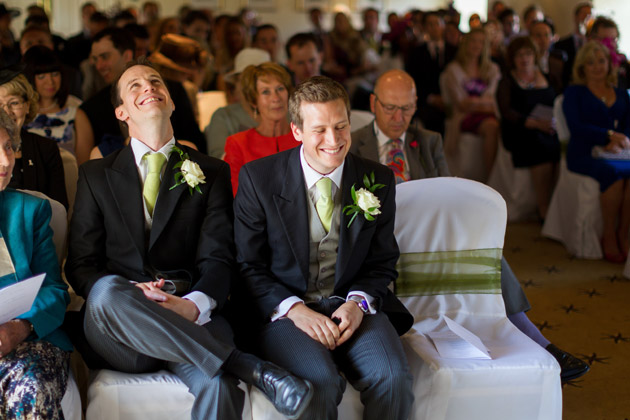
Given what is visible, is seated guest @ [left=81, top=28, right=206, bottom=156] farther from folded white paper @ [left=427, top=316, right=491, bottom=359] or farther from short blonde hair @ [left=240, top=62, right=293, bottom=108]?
folded white paper @ [left=427, top=316, right=491, bottom=359]

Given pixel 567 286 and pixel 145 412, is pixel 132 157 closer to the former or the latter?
pixel 145 412

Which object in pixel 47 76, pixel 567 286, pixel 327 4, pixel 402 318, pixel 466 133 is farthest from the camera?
pixel 327 4

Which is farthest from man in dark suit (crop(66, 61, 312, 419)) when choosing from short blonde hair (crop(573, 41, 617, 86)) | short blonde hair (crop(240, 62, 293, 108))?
short blonde hair (crop(573, 41, 617, 86))

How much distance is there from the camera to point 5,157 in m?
2.43

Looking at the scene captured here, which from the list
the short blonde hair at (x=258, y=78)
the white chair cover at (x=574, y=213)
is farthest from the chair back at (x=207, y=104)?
the white chair cover at (x=574, y=213)

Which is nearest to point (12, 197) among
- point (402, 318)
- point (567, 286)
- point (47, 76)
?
point (402, 318)

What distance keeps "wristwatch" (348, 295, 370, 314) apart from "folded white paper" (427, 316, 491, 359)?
31 centimetres

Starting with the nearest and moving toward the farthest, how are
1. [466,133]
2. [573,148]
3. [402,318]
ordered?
[402,318] < [573,148] < [466,133]

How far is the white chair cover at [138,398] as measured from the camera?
2.37 metres

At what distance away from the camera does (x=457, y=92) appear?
7.18 meters

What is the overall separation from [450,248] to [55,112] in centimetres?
254

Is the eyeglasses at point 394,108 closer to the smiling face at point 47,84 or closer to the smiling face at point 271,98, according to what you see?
the smiling face at point 271,98

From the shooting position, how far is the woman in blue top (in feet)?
17.5

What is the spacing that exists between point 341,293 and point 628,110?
12.6ft
